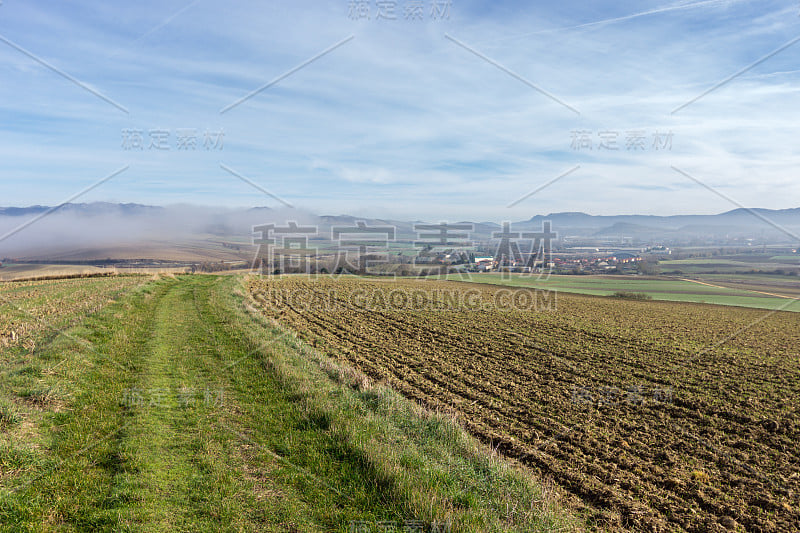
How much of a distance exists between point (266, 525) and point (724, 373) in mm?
15382

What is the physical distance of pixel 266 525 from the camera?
410 centimetres

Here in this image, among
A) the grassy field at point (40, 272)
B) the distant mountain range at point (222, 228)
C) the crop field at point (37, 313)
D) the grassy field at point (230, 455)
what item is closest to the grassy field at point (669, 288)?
the distant mountain range at point (222, 228)

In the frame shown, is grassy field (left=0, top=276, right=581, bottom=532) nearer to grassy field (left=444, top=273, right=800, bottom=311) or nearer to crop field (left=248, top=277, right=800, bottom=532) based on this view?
crop field (left=248, top=277, right=800, bottom=532)

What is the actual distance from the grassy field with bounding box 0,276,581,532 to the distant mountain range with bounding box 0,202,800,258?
901cm

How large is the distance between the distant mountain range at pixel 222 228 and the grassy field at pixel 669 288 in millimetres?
7415

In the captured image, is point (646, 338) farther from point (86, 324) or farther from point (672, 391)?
point (86, 324)

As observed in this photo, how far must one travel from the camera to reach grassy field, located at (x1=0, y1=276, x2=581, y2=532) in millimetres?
4230

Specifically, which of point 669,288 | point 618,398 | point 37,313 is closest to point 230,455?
point 618,398

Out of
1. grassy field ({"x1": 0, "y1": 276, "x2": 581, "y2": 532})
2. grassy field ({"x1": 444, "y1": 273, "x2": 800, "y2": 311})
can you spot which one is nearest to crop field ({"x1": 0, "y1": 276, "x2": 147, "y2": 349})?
grassy field ({"x1": 0, "y1": 276, "x2": 581, "y2": 532})

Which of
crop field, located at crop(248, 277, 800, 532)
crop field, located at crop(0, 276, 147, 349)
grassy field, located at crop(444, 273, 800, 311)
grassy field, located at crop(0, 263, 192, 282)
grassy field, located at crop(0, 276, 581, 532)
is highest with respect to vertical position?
grassy field, located at crop(0, 263, 192, 282)

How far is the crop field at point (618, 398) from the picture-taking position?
6113 mm

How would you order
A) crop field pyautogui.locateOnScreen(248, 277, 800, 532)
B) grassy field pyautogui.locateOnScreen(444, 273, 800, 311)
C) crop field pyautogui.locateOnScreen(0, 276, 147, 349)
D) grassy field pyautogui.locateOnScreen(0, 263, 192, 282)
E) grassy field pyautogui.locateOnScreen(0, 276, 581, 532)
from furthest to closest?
grassy field pyautogui.locateOnScreen(444, 273, 800, 311) < grassy field pyautogui.locateOnScreen(0, 263, 192, 282) < crop field pyautogui.locateOnScreen(0, 276, 147, 349) < crop field pyautogui.locateOnScreen(248, 277, 800, 532) < grassy field pyautogui.locateOnScreen(0, 276, 581, 532)

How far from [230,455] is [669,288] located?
57.7 metres

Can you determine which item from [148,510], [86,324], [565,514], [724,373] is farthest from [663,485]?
[86,324]
